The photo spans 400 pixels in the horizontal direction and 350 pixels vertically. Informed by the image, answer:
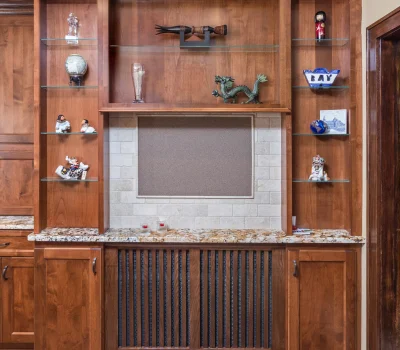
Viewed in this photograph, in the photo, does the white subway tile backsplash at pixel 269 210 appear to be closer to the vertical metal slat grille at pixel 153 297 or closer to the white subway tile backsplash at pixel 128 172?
the vertical metal slat grille at pixel 153 297

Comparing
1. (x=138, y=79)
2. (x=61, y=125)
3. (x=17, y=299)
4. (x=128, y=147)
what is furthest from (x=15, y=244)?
(x=138, y=79)

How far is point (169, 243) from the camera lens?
8.14 feet

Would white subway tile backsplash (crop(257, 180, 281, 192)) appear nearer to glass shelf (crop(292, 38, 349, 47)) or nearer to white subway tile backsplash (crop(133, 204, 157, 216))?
white subway tile backsplash (crop(133, 204, 157, 216))

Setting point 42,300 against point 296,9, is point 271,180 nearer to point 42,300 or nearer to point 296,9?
point 296,9

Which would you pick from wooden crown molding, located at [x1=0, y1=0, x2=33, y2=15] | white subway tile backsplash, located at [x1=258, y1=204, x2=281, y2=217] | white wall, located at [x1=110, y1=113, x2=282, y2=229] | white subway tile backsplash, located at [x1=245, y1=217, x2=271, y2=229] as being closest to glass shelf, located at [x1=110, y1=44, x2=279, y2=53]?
white wall, located at [x1=110, y1=113, x2=282, y2=229]

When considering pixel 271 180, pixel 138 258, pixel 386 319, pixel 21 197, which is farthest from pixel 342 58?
pixel 21 197

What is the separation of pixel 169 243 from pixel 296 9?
1.89 metres

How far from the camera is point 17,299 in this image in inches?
106

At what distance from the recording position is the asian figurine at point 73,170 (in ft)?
8.70

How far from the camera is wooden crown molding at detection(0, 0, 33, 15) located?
278cm

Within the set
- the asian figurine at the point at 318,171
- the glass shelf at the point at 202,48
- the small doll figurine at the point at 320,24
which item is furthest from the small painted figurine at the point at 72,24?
the asian figurine at the point at 318,171

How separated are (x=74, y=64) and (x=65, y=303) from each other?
166cm

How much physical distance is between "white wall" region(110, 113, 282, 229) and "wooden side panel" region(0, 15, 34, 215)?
76cm

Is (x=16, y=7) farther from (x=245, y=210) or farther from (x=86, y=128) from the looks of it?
(x=245, y=210)
